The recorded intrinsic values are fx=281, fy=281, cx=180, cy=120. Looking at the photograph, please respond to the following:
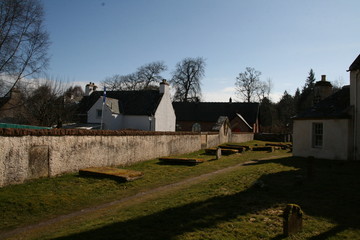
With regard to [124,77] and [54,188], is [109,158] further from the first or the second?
[124,77]

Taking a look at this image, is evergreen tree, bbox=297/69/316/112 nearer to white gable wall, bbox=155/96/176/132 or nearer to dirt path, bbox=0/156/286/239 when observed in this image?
white gable wall, bbox=155/96/176/132

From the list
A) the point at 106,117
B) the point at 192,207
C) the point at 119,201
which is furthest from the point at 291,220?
the point at 106,117

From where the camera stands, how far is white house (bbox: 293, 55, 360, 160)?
55.1ft

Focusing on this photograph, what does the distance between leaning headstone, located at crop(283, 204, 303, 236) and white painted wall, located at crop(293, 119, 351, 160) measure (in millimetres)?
12770

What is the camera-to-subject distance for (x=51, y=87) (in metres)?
27.2

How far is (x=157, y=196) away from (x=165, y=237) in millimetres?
3807

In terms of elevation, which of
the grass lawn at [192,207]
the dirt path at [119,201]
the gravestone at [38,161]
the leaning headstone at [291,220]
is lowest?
the dirt path at [119,201]

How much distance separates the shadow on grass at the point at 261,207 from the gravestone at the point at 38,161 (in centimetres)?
531

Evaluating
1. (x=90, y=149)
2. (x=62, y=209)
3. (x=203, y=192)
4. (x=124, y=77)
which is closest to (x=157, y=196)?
(x=203, y=192)

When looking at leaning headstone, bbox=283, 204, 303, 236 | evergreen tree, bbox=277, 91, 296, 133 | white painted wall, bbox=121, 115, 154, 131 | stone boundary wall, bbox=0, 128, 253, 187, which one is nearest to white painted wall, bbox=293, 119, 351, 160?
stone boundary wall, bbox=0, 128, 253, 187

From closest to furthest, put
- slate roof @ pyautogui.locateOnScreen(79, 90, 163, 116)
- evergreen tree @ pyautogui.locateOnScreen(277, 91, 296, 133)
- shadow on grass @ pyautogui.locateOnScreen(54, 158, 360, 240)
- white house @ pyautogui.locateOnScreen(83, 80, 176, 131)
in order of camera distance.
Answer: shadow on grass @ pyautogui.locateOnScreen(54, 158, 360, 240) < white house @ pyautogui.locateOnScreen(83, 80, 176, 131) < slate roof @ pyautogui.locateOnScreen(79, 90, 163, 116) < evergreen tree @ pyautogui.locateOnScreen(277, 91, 296, 133)

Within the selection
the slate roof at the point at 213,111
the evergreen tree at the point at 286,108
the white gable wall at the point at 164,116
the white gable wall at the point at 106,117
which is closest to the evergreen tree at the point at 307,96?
the evergreen tree at the point at 286,108

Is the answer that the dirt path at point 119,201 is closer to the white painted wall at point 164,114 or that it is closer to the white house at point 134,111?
the white house at point 134,111

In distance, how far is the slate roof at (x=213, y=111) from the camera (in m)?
54.1
